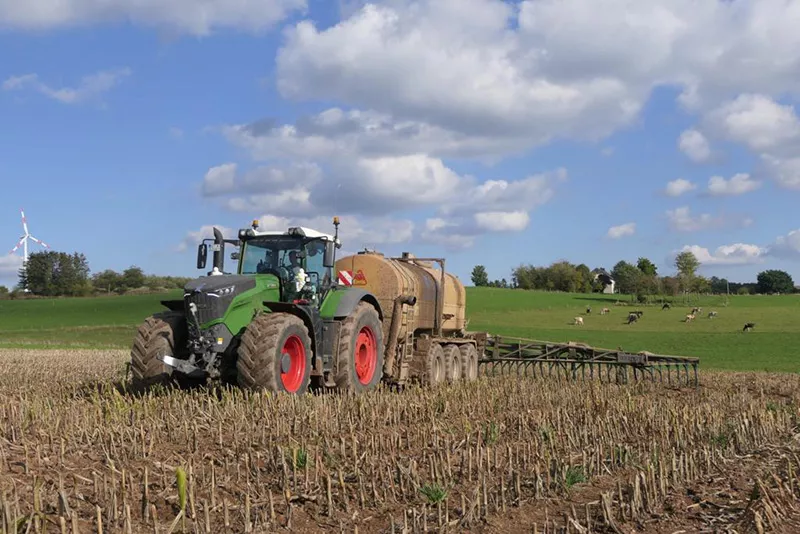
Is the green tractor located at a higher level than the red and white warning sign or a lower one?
lower

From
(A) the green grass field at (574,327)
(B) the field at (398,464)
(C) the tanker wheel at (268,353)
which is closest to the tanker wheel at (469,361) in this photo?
(B) the field at (398,464)

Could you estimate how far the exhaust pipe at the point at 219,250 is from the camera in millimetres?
11586

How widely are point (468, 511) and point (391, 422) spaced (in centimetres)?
394

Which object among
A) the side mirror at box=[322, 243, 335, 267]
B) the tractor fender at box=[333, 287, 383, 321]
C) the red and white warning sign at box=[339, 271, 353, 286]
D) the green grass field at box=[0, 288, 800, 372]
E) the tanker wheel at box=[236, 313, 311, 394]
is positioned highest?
the side mirror at box=[322, 243, 335, 267]

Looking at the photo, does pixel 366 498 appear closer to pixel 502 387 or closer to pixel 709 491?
pixel 709 491

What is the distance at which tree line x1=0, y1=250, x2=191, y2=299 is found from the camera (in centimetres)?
8050

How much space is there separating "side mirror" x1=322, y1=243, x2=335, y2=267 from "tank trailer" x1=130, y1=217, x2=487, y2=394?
0.02 metres

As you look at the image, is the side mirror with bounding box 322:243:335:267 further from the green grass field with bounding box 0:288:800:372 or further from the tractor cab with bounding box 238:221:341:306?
the green grass field with bounding box 0:288:800:372

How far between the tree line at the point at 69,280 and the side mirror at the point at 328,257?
6130 centimetres

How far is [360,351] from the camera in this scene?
1252cm

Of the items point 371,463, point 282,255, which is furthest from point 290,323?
point 371,463

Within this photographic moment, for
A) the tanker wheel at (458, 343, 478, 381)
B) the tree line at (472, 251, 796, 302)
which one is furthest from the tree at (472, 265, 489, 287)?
the tanker wheel at (458, 343, 478, 381)

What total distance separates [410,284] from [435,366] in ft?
6.44

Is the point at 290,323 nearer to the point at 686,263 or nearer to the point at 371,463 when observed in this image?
the point at 371,463
